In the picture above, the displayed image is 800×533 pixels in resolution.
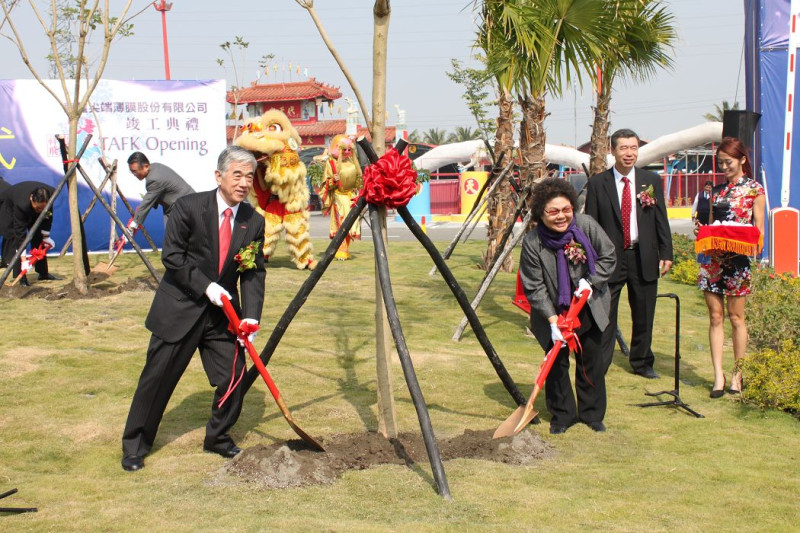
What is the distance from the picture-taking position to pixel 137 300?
32.6 ft

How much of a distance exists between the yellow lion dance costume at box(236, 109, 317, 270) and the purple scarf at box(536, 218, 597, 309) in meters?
7.79

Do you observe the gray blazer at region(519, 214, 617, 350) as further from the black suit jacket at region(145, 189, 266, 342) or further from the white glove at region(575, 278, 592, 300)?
the black suit jacket at region(145, 189, 266, 342)

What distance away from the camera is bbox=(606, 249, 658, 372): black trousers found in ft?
21.7

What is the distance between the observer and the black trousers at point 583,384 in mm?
5383

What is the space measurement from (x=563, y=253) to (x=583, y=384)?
0.93 meters

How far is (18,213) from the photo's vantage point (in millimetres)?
10844

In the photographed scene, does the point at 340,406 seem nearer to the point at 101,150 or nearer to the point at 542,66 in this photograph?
the point at 542,66

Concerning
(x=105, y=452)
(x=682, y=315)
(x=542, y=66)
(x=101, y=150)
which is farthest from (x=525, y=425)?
(x=101, y=150)

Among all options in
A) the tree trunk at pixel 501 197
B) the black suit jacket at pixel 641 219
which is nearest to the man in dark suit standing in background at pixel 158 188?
the tree trunk at pixel 501 197

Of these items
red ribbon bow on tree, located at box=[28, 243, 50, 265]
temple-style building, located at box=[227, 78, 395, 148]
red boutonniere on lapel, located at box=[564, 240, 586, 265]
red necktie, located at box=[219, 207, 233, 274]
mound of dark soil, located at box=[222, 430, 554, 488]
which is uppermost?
temple-style building, located at box=[227, 78, 395, 148]

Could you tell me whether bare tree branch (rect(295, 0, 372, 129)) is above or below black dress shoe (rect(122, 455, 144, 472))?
above

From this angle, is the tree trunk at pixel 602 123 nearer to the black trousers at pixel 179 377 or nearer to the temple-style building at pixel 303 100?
the black trousers at pixel 179 377

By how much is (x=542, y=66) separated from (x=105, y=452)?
5.21m

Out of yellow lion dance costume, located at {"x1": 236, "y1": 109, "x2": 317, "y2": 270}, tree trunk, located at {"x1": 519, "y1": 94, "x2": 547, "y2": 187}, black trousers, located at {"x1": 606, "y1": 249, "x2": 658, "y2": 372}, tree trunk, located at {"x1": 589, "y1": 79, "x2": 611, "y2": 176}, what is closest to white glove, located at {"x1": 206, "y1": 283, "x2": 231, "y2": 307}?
black trousers, located at {"x1": 606, "y1": 249, "x2": 658, "y2": 372}
